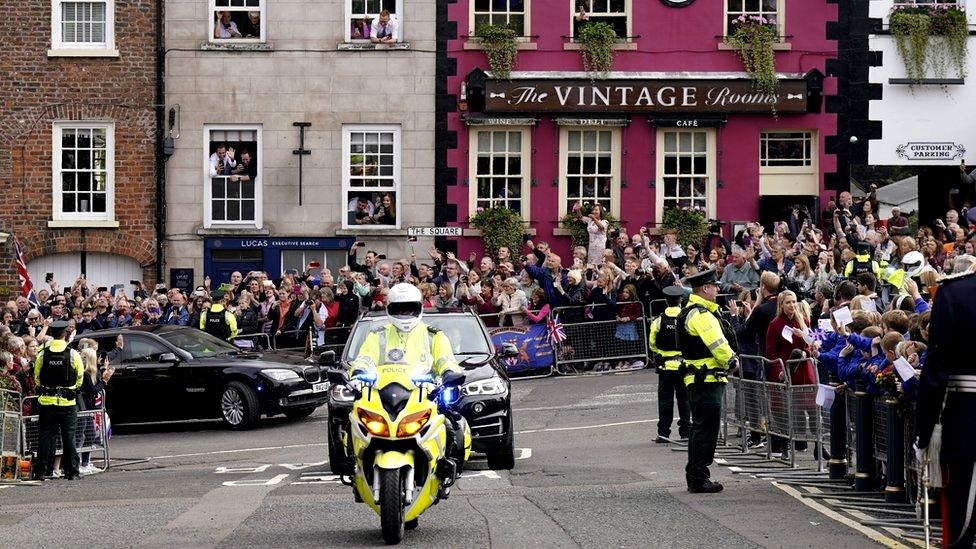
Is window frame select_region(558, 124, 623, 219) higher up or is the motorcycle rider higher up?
window frame select_region(558, 124, 623, 219)

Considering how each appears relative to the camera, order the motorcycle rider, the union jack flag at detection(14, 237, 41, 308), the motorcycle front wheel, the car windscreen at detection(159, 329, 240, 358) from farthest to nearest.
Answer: the union jack flag at detection(14, 237, 41, 308) < the car windscreen at detection(159, 329, 240, 358) < the motorcycle rider < the motorcycle front wheel

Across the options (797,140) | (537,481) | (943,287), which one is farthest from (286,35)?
(943,287)

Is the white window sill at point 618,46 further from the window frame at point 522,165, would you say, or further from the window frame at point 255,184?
the window frame at point 255,184

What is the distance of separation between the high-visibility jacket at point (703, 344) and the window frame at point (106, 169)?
69.2 ft

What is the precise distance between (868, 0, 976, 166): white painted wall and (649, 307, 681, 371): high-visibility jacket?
15.4 meters

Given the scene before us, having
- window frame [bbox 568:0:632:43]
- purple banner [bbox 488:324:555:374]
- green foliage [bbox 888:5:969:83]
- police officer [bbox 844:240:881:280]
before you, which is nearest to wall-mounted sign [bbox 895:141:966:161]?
green foliage [bbox 888:5:969:83]

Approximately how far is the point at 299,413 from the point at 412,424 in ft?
44.8

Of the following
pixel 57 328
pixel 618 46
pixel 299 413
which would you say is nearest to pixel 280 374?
pixel 299 413

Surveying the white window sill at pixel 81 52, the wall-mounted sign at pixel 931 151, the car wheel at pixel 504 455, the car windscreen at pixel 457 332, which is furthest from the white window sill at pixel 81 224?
the car wheel at pixel 504 455

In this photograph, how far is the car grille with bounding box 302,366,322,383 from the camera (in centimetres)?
2362

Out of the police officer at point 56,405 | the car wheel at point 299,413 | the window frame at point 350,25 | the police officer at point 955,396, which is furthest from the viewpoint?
the window frame at point 350,25

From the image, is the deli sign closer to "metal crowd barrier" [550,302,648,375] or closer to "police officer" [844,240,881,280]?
"metal crowd barrier" [550,302,648,375]

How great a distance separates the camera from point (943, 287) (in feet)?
27.3

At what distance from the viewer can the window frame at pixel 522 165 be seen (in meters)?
33.0
